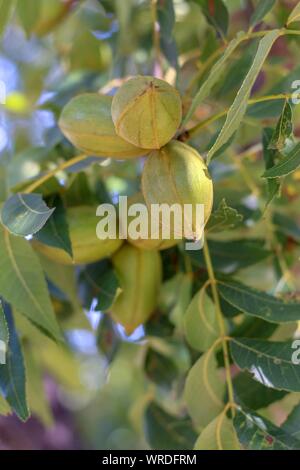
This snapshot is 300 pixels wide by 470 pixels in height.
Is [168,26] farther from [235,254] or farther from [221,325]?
[221,325]

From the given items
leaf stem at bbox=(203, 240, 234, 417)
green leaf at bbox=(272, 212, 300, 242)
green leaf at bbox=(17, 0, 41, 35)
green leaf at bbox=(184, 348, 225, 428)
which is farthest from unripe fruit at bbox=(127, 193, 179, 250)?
green leaf at bbox=(17, 0, 41, 35)

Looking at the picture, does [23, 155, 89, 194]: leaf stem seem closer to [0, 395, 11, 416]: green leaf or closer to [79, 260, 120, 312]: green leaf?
[79, 260, 120, 312]: green leaf

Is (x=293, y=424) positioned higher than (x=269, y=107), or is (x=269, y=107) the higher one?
(x=269, y=107)

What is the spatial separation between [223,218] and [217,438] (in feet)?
1.25

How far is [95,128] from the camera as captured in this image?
49.3 inches

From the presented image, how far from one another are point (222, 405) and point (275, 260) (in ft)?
1.47

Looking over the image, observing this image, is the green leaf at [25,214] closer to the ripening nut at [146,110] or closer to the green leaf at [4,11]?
the ripening nut at [146,110]

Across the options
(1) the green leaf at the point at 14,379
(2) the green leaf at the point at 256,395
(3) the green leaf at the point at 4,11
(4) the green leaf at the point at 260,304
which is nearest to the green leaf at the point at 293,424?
(2) the green leaf at the point at 256,395

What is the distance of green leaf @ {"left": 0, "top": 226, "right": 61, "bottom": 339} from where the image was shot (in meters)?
1.33

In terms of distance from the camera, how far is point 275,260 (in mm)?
1734

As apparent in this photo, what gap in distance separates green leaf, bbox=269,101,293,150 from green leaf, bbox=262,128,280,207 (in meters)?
0.04

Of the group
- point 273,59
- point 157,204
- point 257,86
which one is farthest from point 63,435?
point 157,204

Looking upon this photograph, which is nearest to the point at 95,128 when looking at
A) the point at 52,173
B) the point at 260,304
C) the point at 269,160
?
the point at 52,173
